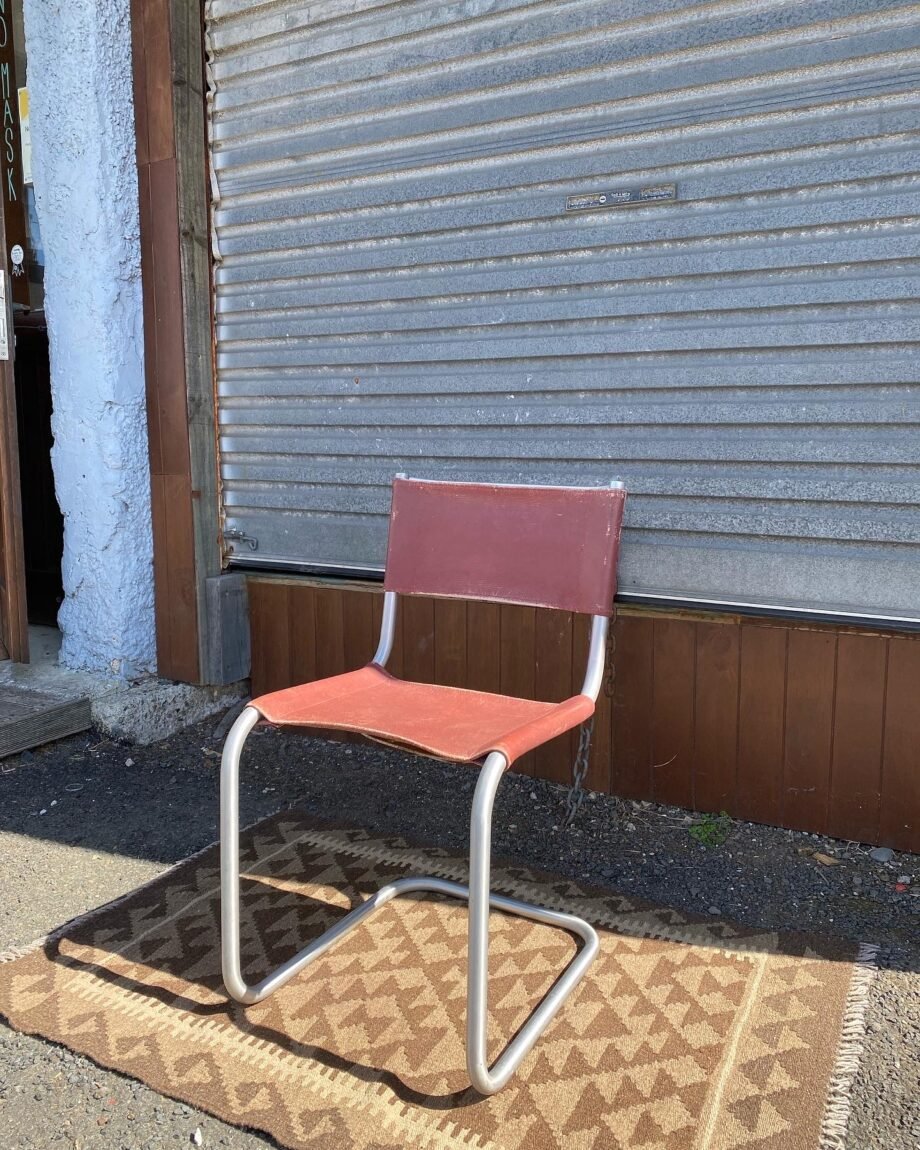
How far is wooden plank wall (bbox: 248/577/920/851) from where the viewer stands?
8.19 feet

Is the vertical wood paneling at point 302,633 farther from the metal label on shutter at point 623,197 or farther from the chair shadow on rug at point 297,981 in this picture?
the metal label on shutter at point 623,197

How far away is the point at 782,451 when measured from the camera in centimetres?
256

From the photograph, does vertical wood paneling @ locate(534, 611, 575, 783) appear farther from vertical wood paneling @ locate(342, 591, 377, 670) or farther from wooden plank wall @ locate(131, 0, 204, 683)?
wooden plank wall @ locate(131, 0, 204, 683)

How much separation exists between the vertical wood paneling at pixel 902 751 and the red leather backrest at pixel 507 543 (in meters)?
0.89

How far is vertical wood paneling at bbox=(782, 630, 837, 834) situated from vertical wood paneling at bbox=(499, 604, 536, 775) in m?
0.79

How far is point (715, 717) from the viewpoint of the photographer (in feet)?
8.92

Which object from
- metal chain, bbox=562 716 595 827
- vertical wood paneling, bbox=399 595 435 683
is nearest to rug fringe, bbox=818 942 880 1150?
metal chain, bbox=562 716 595 827

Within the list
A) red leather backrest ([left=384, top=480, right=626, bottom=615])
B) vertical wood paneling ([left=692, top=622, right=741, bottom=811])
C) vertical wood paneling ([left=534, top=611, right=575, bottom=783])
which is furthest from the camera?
vertical wood paneling ([left=534, top=611, right=575, bottom=783])

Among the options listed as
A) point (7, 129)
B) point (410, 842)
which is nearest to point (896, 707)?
point (410, 842)

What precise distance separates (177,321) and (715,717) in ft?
7.63

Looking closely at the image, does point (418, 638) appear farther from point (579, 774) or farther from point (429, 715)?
point (429, 715)

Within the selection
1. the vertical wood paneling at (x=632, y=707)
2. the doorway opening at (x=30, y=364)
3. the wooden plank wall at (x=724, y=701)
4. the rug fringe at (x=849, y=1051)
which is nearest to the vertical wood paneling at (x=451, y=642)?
the wooden plank wall at (x=724, y=701)

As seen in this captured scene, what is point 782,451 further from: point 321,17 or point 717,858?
point 321,17

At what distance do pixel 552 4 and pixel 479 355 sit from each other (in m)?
1.01
